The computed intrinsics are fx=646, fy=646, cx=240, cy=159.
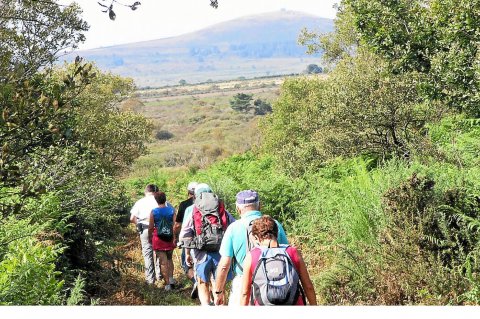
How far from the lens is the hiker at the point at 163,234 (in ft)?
30.7

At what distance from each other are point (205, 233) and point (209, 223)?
0.12m

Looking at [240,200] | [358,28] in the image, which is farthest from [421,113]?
[240,200]

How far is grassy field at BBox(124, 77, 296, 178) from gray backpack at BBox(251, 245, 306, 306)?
32317mm

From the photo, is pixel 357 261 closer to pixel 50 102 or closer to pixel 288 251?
pixel 288 251

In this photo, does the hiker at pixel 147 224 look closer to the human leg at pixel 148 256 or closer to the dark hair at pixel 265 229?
the human leg at pixel 148 256

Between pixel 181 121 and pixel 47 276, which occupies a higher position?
pixel 47 276

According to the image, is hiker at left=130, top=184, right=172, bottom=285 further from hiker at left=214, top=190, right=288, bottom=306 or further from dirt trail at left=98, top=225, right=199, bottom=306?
hiker at left=214, top=190, right=288, bottom=306

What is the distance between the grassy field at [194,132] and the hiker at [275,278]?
106ft

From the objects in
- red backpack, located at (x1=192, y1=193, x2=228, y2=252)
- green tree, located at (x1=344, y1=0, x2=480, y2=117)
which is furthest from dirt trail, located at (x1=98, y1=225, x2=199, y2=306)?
green tree, located at (x1=344, y1=0, x2=480, y2=117)

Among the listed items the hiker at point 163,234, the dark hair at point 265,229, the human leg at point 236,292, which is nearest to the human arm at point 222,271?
the human leg at point 236,292

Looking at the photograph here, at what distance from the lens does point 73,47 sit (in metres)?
20.0

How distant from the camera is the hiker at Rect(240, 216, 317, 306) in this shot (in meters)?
4.32

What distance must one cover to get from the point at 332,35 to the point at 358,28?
67.5ft

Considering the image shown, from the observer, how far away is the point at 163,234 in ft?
→ 31.1
